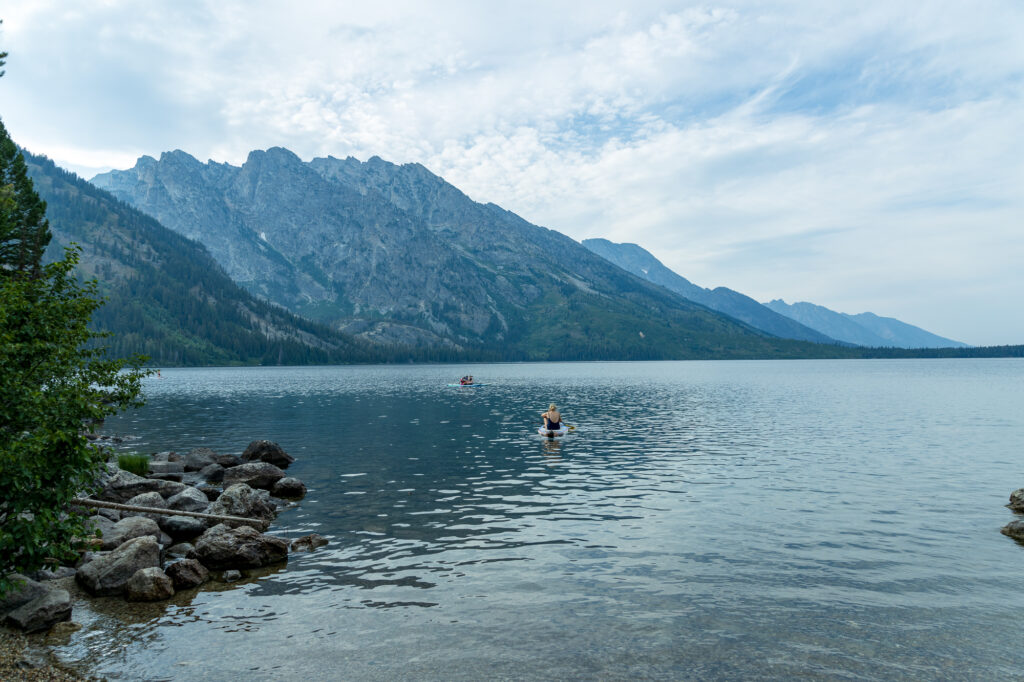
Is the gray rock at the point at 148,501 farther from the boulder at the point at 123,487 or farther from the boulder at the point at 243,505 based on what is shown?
the boulder at the point at 243,505

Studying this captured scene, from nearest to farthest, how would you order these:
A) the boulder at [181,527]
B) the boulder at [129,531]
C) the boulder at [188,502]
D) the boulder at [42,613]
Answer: the boulder at [42,613] → the boulder at [129,531] → the boulder at [181,527] → the boulder at [188,502]

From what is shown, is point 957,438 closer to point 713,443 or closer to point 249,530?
point 713,443

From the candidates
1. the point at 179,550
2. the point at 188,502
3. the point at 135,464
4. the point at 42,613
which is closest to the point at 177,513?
the point at 179,550

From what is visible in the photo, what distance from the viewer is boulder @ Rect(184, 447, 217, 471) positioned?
144 ft

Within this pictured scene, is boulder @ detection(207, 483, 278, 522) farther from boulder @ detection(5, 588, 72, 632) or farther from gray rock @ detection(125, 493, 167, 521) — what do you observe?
boulder @ detection(5, 588, 72, 632)

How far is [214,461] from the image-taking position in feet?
149

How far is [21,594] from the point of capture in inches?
693

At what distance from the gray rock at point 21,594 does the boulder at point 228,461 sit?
89.3 feet

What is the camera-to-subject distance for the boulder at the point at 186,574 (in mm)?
21141

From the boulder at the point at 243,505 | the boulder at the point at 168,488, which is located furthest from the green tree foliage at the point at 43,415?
the boulder at the point at 168,488

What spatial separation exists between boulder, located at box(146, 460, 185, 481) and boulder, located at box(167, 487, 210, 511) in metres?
10.3

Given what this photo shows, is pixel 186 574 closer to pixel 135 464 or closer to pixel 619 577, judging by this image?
pixel 619 577

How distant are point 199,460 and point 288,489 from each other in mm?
13450

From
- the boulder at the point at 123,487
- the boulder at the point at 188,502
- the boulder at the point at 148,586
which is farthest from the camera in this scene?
the boulder at the point at 123,487
